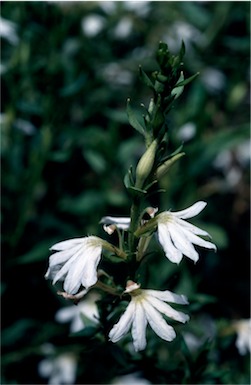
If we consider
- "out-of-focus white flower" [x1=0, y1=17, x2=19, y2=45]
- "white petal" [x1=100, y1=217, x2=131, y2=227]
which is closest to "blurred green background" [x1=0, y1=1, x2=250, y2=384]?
"out-of-focus white flower" [x1=0, y1=17, x2=19, y2=45]

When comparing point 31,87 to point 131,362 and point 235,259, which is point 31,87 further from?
point 131,362

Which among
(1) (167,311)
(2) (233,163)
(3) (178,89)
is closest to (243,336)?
(1) (167,311)

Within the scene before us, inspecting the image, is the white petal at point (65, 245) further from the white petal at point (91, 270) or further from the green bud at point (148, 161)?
the green bud at point (148, 161)

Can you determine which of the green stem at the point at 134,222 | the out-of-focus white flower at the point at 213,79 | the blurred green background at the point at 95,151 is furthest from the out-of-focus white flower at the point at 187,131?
the green stem at the point at 134,222

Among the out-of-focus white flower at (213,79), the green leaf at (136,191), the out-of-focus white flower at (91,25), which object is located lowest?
the out-of-focus white flower at (213,79)

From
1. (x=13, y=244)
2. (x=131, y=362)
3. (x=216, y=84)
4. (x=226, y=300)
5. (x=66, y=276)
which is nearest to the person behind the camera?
(x=66, y=276)

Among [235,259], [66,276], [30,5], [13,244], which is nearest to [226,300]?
[235,259]

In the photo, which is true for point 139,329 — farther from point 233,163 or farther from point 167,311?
point 233,163
